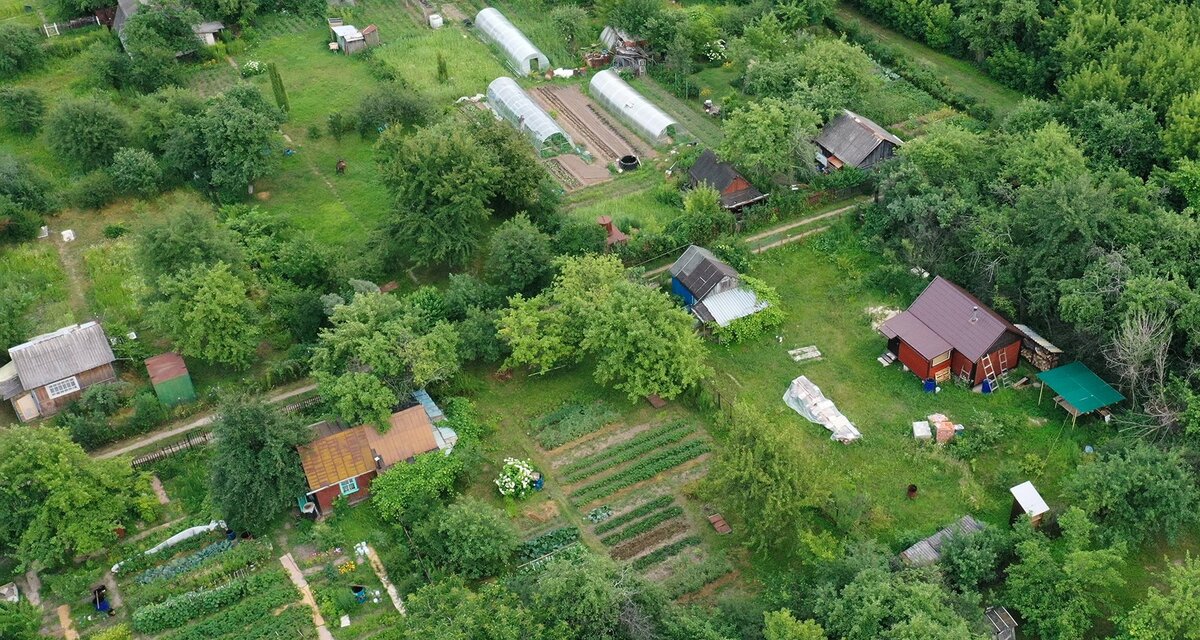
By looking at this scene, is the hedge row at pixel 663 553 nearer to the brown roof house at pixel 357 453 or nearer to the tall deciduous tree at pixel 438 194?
the brown roof house at pixel 357 453

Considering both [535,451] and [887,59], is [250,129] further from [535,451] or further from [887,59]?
[887,59]

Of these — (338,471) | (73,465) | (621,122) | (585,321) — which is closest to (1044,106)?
(621,122)

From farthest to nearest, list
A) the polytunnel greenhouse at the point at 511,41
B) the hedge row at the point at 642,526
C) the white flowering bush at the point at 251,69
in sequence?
the white flowering bush at the point at 251,69 → the polytunnel greenhouse at the point at 511,41 → the hedge row at the point at 642,526

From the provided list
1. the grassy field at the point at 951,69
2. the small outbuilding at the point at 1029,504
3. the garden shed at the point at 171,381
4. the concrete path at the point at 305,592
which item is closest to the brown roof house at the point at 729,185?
the grassy field at the point at 951,69

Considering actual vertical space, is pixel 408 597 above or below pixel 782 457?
below

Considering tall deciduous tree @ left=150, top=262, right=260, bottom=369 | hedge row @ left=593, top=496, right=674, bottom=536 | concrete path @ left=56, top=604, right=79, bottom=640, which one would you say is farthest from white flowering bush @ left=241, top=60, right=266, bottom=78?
hedge row @ left=593, top=496, right=674, bottom=536

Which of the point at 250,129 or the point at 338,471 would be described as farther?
the point at 250,129

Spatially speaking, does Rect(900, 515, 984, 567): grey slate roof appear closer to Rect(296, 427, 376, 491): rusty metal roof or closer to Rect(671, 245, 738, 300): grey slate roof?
Rect(671, 245, 738, 300): grey slate roof
